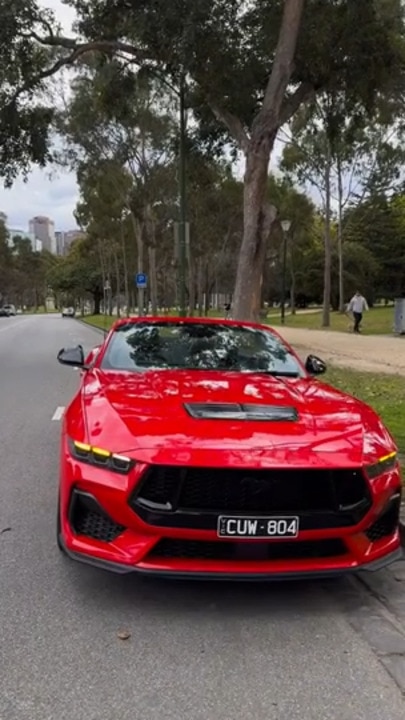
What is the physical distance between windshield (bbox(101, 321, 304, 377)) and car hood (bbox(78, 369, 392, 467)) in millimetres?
706

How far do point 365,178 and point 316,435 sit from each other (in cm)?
4113

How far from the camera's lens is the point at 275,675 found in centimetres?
300

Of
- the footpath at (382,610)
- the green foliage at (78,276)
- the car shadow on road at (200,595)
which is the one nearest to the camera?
the footpath at (382,610)

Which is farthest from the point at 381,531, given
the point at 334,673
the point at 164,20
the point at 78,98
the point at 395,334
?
the point at 78,98

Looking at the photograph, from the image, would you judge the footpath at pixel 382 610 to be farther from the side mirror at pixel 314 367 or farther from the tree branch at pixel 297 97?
the tree branch at pixel 297 97

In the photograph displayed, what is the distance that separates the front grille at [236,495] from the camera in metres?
3.32

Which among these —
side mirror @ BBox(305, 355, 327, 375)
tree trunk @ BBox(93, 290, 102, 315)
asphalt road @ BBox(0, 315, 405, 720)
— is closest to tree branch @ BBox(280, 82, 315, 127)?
side mirror @ BBox(305, 355, 327, 375)

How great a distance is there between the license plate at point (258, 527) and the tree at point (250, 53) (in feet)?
38.2

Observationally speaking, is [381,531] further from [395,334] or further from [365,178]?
[365,178]

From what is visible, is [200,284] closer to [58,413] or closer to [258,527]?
[58,413]

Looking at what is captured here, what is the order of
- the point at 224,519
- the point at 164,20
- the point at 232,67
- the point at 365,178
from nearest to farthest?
the point at 224,519
the point at 164,20
the point at 232,67
the point at 365,178

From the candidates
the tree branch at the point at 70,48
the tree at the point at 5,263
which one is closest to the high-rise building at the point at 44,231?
the tree at the point at 5,263

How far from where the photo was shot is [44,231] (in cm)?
17100

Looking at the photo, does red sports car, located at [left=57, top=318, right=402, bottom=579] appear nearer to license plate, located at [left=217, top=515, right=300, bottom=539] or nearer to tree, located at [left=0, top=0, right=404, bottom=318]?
license plate, located at [left=217, top=515, right=300, bottom=539]
